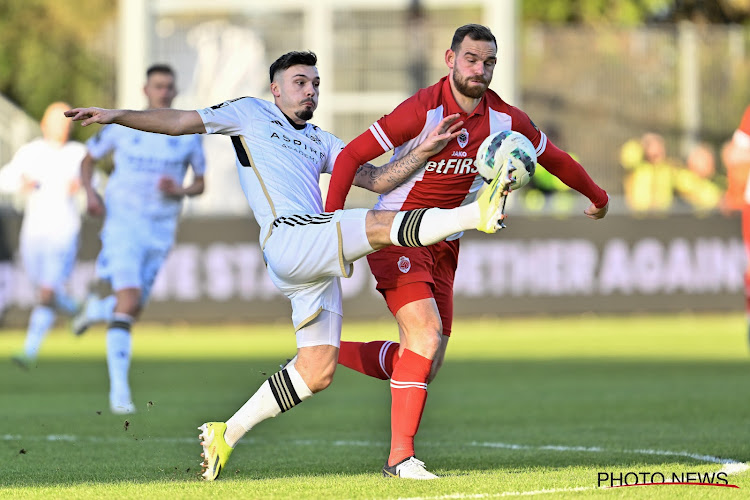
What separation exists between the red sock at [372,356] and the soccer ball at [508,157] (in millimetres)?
1432

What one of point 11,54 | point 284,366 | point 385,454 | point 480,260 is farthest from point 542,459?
point 11,54

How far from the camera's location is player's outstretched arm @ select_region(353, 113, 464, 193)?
22.6 ft

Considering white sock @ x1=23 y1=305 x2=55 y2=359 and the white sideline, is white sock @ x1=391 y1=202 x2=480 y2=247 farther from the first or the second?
white sock @ x1=23 y1=305 x2=55 y2=359

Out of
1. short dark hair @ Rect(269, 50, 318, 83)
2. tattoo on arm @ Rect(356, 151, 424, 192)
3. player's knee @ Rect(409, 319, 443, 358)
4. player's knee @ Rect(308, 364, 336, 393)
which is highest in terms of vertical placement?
short dark hair @ Rect(269, 50, 318, 83)

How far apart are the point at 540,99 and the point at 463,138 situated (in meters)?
18.6

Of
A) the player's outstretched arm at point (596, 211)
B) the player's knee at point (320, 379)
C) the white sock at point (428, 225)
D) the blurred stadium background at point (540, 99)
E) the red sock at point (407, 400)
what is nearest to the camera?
the white sock at point (428, 225)

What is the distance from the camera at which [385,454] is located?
7965 mm

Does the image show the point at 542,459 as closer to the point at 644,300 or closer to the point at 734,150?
the point at 734,150

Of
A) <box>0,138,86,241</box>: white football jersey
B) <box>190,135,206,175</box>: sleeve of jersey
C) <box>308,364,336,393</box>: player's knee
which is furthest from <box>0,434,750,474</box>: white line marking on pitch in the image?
<box>0,138,86,241</box>: white football jersey

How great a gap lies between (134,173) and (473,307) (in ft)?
31.8

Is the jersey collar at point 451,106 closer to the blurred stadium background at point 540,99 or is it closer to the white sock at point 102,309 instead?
the white sock at point 102,309

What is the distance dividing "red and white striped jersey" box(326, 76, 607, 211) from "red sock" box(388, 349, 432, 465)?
85 centimetres

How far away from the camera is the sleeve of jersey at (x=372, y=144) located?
272 inches

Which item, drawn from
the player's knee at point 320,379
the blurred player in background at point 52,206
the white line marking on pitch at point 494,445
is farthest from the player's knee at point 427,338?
the blurred player in background at point 52,206
